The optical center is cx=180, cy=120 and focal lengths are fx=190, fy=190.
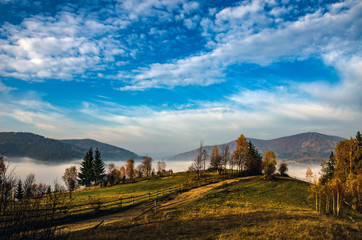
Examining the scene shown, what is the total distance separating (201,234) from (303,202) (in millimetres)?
28543

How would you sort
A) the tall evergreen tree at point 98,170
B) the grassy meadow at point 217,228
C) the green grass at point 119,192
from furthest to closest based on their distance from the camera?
the tall evergreen tree at point 98,170 < the green grass at point 119,192 < the grassy meadow at point 217,228

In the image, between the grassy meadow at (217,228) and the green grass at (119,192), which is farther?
the green grass at (119,192)

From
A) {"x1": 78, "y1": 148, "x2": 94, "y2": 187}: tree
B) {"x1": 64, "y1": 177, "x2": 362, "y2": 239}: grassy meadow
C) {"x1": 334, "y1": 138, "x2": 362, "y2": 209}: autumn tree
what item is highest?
{"x1": 334, "y1": 138, "x2": 362, "y2": 209}: autumn tree

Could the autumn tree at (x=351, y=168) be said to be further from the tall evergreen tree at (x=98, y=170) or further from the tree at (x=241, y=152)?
the tall evergreen tree at (x=98, y=170)

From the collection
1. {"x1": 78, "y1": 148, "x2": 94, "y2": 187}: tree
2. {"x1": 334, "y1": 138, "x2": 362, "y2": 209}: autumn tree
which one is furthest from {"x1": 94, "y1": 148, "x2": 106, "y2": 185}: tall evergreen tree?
{"x1": 334, "y1": 138, "x2": 362, "y2": 209}: autumn tree

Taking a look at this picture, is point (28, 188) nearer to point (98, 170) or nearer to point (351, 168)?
point (351, 168)

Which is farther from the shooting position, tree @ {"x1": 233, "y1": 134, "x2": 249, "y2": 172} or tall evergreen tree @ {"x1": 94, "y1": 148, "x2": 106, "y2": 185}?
tall evergreen tree @ {"x1": 94, "y1": 148, "x2": 106, "y2": 185}

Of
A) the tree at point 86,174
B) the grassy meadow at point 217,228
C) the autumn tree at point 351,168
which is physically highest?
the autumn tree at point 351,168


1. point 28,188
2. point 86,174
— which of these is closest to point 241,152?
point 86,174

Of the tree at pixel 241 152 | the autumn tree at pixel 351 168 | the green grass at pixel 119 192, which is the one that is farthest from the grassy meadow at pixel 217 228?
the tree at pixel 241 152

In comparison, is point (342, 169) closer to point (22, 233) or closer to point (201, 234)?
point (201, 234)

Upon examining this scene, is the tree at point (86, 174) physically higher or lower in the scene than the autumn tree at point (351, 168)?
lower

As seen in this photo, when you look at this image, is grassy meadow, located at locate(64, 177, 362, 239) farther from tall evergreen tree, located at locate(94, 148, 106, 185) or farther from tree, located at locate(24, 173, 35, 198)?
tall evergreen tree, located at locate(94, 148, 106, 185)

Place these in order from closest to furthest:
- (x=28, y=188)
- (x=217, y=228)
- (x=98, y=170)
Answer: (x=28, y=188) < (x=217, y=228) < (x=98, y=170)
